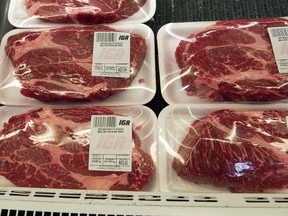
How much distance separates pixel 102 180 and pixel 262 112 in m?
0.64

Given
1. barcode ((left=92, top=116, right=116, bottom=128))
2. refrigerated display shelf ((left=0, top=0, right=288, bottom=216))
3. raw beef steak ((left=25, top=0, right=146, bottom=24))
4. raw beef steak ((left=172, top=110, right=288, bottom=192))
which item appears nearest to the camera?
refrigerated display shelf ((left=0, top=0, right=288, bottom=216))

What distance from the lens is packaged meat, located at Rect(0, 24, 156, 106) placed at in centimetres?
146

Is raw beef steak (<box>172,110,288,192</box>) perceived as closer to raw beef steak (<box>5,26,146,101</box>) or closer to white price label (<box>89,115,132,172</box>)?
white price label (<box>89,115,132,172</box>)

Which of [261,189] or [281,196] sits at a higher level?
[281,196]

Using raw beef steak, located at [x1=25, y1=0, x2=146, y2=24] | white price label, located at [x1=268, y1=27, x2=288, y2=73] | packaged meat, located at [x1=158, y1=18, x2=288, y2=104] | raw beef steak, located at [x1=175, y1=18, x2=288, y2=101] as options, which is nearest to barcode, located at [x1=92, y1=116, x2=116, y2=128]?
packaged meat, located at [x1=158, y1=18, x2=288, y2=104]

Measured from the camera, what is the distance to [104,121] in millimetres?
1340

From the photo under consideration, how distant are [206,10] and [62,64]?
2.42 ft

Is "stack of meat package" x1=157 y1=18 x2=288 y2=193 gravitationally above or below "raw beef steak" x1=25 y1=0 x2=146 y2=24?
below

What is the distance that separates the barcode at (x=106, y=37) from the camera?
5.05 feet

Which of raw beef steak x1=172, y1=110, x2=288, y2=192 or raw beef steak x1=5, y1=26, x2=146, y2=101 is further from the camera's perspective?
raw beef steak x1=5, y1=26, x2=146, y2=101

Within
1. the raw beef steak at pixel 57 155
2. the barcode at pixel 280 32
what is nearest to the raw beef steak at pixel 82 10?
the raw beef steak at pixel 57 155

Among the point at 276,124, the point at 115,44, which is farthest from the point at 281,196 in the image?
the point at 115,44

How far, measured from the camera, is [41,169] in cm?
127

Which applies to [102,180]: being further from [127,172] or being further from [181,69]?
[181,69]
